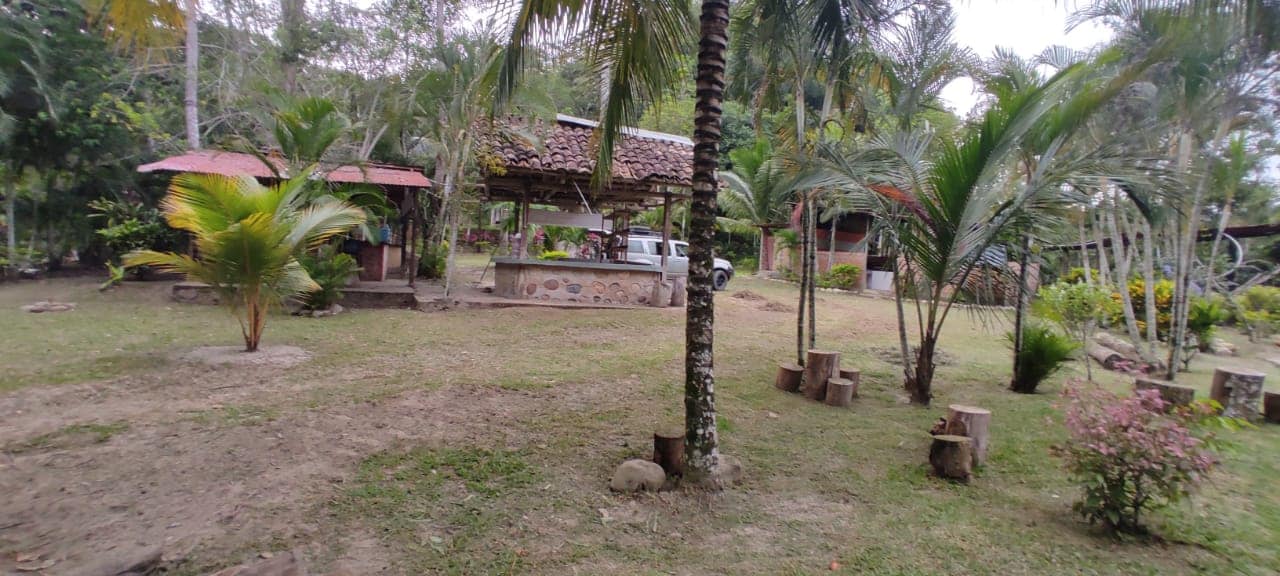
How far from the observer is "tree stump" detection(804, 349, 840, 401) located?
6363 millimetres

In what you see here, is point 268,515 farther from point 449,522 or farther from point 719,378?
point 719,378

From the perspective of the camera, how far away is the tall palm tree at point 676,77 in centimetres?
371

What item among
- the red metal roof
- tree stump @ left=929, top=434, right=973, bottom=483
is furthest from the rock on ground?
the red metal roof

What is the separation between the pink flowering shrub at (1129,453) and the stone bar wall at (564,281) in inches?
350

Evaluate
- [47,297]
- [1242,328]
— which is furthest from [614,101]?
[1242,328]

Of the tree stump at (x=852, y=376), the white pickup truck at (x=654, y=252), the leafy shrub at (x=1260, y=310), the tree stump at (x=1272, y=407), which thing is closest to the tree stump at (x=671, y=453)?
the tree stump at (x=852, y=376)

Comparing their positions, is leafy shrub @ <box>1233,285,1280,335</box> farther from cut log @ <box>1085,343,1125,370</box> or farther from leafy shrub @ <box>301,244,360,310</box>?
leafy shrub @ <box>301,244,360,310</box>

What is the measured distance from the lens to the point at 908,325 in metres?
12.7

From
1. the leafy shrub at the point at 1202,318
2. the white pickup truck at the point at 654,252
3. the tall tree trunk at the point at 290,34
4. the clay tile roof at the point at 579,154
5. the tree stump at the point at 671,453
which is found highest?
the tall tree trunk at the point at 290,34

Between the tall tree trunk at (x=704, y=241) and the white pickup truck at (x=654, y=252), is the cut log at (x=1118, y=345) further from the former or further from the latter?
the tall tree trunk at (x=704, y=241)

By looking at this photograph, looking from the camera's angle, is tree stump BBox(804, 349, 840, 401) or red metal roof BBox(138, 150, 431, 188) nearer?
tree stump BBox(804, 349, 840, 401)

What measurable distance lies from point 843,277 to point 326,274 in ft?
51.0

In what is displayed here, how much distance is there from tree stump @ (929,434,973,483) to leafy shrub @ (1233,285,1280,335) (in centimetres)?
1338

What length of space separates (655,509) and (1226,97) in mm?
8411
